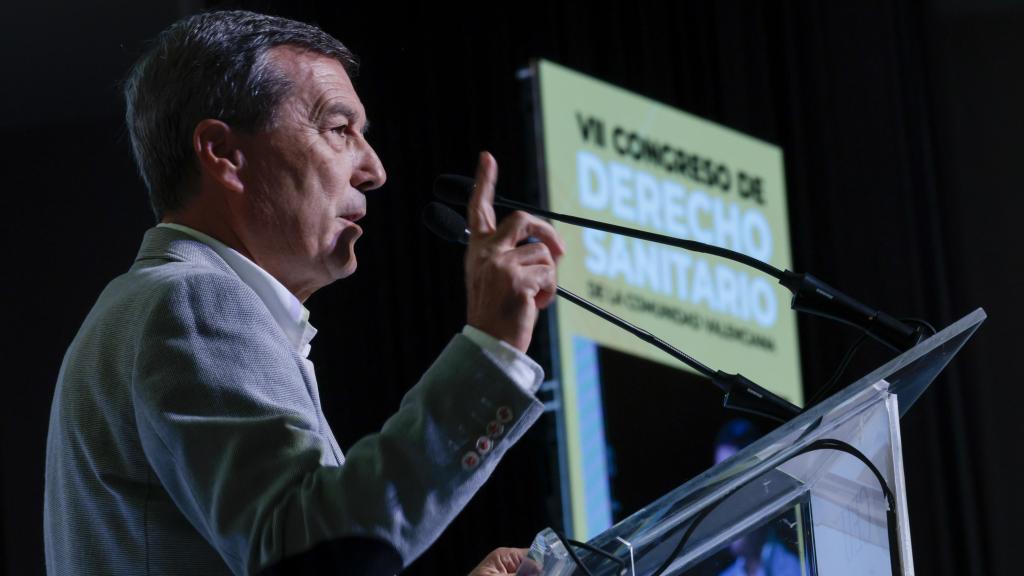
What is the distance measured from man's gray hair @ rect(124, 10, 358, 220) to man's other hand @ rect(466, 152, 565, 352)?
403mm

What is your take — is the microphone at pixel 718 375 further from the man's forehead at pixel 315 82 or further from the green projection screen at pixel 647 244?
the green projection screen at pixel 647 244

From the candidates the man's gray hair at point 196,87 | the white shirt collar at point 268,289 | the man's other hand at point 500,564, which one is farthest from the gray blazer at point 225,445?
the man's other hand at point 500,564

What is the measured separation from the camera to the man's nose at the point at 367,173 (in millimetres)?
1484

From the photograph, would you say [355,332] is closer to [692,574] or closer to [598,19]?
[598,19]

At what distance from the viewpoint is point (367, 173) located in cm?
149

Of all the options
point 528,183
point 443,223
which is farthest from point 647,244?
point 443,223

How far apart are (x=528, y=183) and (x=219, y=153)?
2269 mm

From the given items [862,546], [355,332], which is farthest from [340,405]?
[862,546]

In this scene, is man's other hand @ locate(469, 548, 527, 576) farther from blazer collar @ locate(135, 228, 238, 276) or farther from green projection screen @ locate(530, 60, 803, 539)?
green projection screen @ locate(530, 60, 803, 539)

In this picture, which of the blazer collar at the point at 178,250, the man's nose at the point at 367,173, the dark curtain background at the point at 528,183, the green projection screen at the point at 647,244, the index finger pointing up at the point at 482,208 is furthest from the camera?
the dark curtain background at the point at 528,183

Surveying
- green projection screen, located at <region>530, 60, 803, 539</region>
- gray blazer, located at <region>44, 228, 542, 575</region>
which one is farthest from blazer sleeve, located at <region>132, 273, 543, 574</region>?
green projection screen, located at <region>530, 60, 803, 539</region>

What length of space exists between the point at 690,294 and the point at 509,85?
0.85 meters

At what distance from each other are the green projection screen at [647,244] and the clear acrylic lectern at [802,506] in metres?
1.92

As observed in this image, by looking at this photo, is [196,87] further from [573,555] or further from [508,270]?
[573,555]
